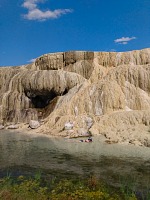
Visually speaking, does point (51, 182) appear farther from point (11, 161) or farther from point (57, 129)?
point (57, 129)

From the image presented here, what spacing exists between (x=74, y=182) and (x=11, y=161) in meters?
7.53

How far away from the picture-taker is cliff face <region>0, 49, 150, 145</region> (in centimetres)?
3912

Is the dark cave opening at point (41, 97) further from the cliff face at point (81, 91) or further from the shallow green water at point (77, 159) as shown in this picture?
the shallow green water at point (77, 159)

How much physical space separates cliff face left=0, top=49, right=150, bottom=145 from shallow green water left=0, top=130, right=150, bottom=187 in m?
6.58

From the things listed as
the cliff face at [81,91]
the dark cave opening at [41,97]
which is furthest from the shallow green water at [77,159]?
the dark cave opening at [41,97]

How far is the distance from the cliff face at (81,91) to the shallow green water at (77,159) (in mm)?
6583

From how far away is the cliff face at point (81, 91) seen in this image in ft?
128

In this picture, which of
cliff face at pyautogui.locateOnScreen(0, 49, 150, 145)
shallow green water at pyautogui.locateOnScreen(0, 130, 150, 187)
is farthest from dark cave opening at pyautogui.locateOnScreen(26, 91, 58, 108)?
shallow green water at pyautogui.locateOnScreen(0, 130, 150, 187)

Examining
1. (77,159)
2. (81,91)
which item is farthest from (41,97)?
(77,159)

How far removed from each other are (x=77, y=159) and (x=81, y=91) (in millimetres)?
23468

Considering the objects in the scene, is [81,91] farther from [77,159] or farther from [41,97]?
[77,159]

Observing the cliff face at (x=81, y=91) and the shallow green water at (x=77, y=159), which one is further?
the cliff face at (x=81, y=91)

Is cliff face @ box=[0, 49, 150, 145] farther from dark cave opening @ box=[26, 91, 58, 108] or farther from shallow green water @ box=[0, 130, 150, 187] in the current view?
shallow green water @ box=[0, 130, 150, 187]

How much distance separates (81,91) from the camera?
4616cm
